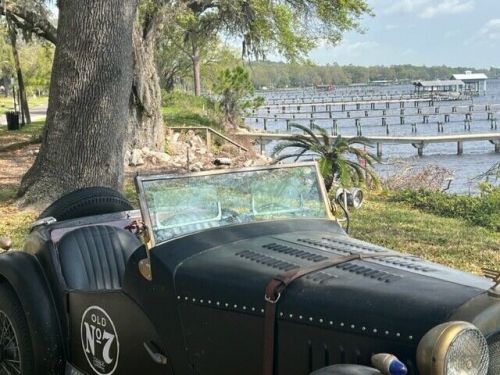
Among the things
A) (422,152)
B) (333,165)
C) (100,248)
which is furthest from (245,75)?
(100,248)

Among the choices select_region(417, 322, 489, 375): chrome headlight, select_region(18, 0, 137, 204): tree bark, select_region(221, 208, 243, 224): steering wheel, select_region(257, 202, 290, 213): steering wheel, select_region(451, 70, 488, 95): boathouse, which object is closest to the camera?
select_region(417, 322, 489, 375): chrome headlight

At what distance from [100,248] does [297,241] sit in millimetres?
1550

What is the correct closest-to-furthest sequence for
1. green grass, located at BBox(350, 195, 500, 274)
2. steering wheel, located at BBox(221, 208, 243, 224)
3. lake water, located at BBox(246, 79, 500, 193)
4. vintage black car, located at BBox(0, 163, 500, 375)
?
vintage black car, located at BBox(0, 163, 500, 375) < steering wheel, located at BBox(221, 208, 243, 224) < green grass, located at BBox(350, 195, 500, 274) < lake water, located at BBox(246, 79, 500, 193)

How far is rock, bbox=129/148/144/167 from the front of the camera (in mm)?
17219

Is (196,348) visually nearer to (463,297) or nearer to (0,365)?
(463,297)

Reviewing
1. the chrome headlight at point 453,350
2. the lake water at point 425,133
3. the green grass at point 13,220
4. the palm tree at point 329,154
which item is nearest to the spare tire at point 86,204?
the chrome headlight at point 453,350

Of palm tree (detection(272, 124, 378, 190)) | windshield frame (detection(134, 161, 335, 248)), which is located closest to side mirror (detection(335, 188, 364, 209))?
windshield frame (detection(134, 161, 335, 248))

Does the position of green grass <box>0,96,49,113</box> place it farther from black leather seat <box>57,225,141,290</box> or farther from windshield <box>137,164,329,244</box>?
windshield <box>137,164,329,244</box>

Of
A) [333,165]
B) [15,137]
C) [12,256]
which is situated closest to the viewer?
[12,256]

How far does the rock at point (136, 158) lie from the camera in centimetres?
1722

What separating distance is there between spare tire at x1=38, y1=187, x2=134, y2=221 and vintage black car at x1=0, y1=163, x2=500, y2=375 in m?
0.10

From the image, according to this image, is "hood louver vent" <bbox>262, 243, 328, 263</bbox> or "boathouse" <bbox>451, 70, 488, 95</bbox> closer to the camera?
"hood louver vent" <bbox>262, 243, 328, 263</bbox>

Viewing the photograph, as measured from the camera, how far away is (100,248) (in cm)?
414

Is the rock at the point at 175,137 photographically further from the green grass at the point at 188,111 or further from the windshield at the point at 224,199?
the windshield at the point at 224,199
